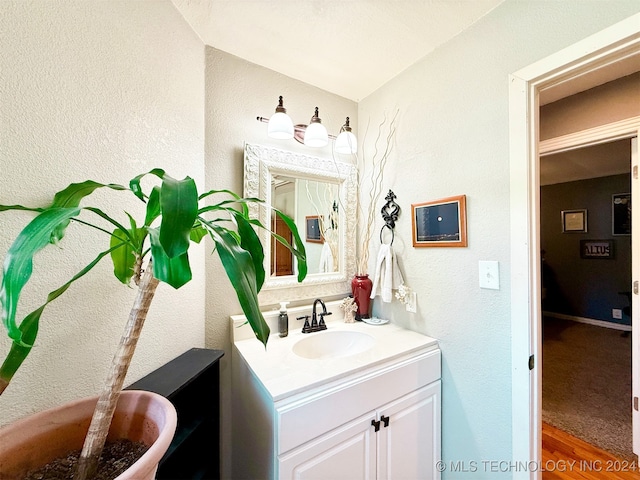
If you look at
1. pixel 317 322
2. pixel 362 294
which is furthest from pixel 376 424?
pixel 362 294

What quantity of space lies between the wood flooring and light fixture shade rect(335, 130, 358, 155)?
7.11 feet

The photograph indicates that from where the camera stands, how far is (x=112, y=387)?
51 cm

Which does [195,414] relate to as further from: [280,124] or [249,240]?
[280,124]

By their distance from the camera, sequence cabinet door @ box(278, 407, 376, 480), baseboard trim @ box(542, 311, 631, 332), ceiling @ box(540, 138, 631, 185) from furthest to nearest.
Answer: baseboard trim @ box(542, 311, 631, 332)
ceiling @ box(540, 138, 631, 185)
cabinet door @ box(278, 407, 376, 480)

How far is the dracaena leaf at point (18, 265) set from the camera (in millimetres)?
341

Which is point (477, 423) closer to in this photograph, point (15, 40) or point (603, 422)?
point (603, 422)

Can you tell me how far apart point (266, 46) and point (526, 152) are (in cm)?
127

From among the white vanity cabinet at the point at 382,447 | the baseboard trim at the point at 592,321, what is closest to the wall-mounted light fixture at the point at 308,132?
the white vanity cabinet at the point at 382,447

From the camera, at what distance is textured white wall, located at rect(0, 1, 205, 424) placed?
0.60m

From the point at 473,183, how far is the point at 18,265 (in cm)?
138

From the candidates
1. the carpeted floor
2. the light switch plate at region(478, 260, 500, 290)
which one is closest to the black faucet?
the light switch plate at region(478, 260, 500, 290)

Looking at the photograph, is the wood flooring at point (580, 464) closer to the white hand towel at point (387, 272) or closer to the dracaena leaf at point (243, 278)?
the white hand towel at point (387, 272)

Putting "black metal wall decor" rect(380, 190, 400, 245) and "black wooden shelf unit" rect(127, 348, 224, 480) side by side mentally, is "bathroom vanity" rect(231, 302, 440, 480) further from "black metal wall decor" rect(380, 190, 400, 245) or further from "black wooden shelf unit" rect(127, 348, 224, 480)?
"black metal wall decor" rect(380, 190, 400, 245)

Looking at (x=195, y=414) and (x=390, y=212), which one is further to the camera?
(x=390, y=212)
